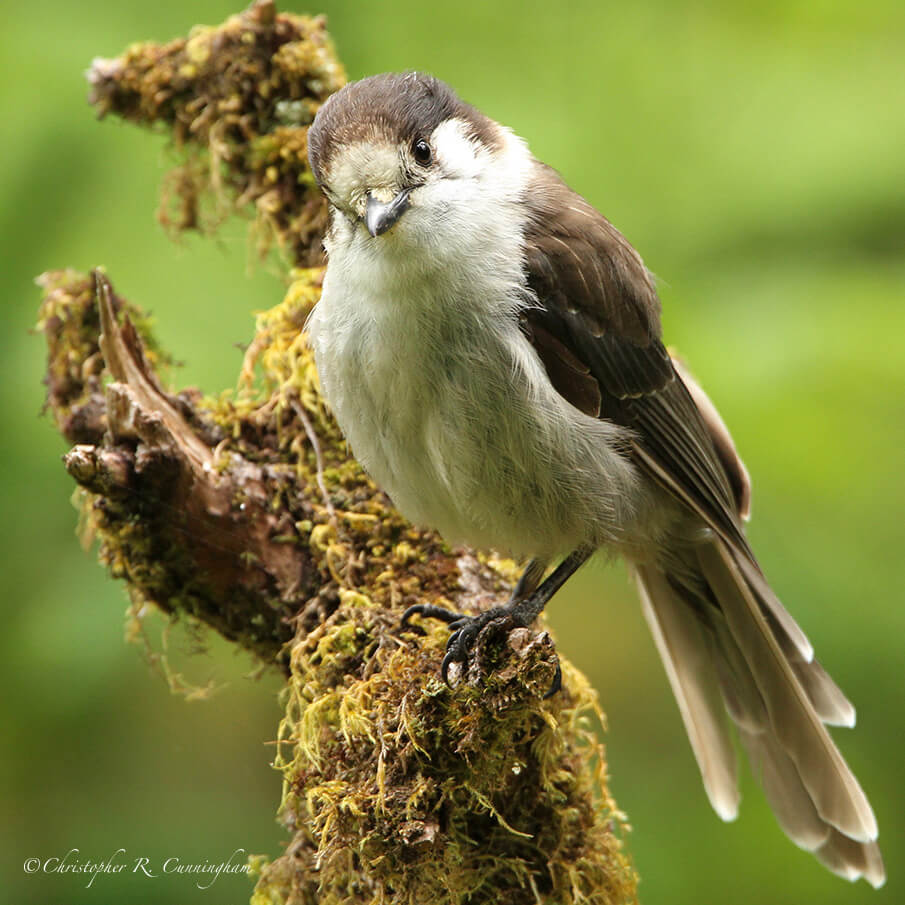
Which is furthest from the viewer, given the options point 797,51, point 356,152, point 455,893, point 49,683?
point 797,51

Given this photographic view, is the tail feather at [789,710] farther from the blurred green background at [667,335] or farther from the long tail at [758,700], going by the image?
the blurred green background at [667,335]

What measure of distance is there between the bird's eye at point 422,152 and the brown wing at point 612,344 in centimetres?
32

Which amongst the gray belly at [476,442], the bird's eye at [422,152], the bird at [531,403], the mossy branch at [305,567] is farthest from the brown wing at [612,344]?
the mossy branch at [305,567]

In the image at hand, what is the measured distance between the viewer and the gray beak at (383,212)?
7.50 feet

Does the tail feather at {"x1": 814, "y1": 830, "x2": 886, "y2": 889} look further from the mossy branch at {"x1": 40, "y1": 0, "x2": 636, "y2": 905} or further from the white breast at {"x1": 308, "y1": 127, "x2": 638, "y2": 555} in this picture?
the white breast at {"x1": 308, "y1": 127, "x2": 638, "y2": 555}

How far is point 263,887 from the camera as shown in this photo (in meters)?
2.49

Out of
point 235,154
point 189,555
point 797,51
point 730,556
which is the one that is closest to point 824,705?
point 730,556

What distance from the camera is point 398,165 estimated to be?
241cm

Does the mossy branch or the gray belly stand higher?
the gray belly

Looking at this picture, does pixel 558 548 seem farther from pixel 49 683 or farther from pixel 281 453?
pixel 49 683

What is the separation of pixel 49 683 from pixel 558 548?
1.40m

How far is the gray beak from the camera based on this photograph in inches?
90.0

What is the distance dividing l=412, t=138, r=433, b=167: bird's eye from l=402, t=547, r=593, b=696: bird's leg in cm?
102

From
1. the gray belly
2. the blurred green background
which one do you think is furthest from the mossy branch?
the gray belly
